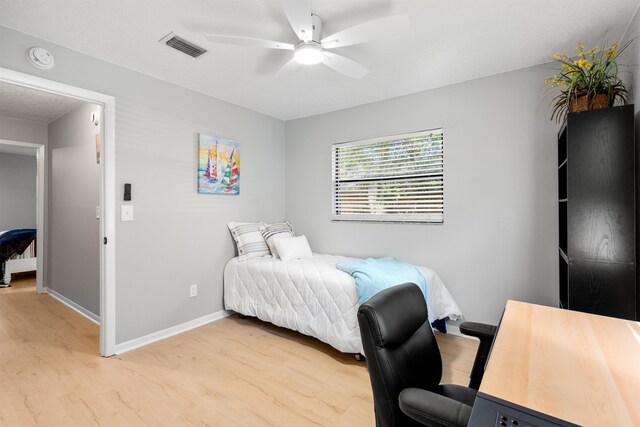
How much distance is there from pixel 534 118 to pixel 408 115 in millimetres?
1138

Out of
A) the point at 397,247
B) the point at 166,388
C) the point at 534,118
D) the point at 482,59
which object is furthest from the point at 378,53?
the point at 166,388

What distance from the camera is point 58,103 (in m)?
3.62

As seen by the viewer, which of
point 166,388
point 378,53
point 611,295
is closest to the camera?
point 611,295

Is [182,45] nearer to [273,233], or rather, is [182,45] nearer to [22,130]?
[273,233]

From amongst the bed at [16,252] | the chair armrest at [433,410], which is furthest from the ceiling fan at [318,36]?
the bed at [16,252]

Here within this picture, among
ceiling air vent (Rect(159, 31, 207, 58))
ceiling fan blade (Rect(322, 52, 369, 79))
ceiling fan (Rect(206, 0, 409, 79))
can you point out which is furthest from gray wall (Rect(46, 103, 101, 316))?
ceiling fan blade (Rect(322, 52, 369, 79))

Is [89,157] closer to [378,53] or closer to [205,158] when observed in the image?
[205,158]

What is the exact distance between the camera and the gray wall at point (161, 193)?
2.56 meters

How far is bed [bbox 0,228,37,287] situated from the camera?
4.79 meters

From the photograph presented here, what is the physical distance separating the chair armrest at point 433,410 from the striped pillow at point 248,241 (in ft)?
8.93

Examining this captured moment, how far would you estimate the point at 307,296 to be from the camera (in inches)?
110

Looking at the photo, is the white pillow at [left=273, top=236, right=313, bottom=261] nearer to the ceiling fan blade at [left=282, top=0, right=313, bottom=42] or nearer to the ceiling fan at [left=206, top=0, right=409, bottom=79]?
the ceiling fan at [left=206, top=0, right=409, bottom=79]

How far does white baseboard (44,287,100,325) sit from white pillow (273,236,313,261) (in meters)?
2.09

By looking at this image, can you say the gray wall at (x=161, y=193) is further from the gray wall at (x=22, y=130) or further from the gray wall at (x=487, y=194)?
the gray wall at (x=22, y=130)
